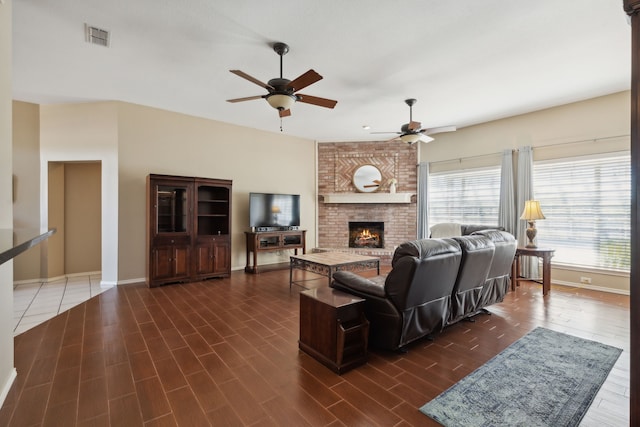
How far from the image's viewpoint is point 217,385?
6.94ft

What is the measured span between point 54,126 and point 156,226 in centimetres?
230

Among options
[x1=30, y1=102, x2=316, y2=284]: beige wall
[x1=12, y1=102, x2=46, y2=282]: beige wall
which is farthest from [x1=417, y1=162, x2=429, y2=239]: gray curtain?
[x1=12, y1=102, x2=46, y2=282]: beige wall

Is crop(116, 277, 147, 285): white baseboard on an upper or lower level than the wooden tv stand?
lower

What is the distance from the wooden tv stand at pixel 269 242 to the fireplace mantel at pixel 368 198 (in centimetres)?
124

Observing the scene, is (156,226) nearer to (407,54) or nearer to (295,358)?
(295,358)

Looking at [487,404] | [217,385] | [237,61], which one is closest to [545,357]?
[487,404]

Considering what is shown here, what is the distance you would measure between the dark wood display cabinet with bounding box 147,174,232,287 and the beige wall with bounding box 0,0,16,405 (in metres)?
2.50

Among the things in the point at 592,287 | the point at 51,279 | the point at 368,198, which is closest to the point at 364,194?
the point at 368,198

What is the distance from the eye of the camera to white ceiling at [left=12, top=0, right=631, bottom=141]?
264cm

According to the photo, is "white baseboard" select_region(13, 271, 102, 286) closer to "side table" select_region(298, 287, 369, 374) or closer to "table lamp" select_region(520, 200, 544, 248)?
"side table" select_region(298, 287, 369, 374)

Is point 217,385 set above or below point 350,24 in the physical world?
below

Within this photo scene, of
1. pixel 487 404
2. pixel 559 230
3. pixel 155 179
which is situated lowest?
pixel 487 404

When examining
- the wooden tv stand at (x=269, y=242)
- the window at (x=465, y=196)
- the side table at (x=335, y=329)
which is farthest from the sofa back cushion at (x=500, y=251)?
the wooden tv stand at (x=269, y=242)

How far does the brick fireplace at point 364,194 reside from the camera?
695 cm
